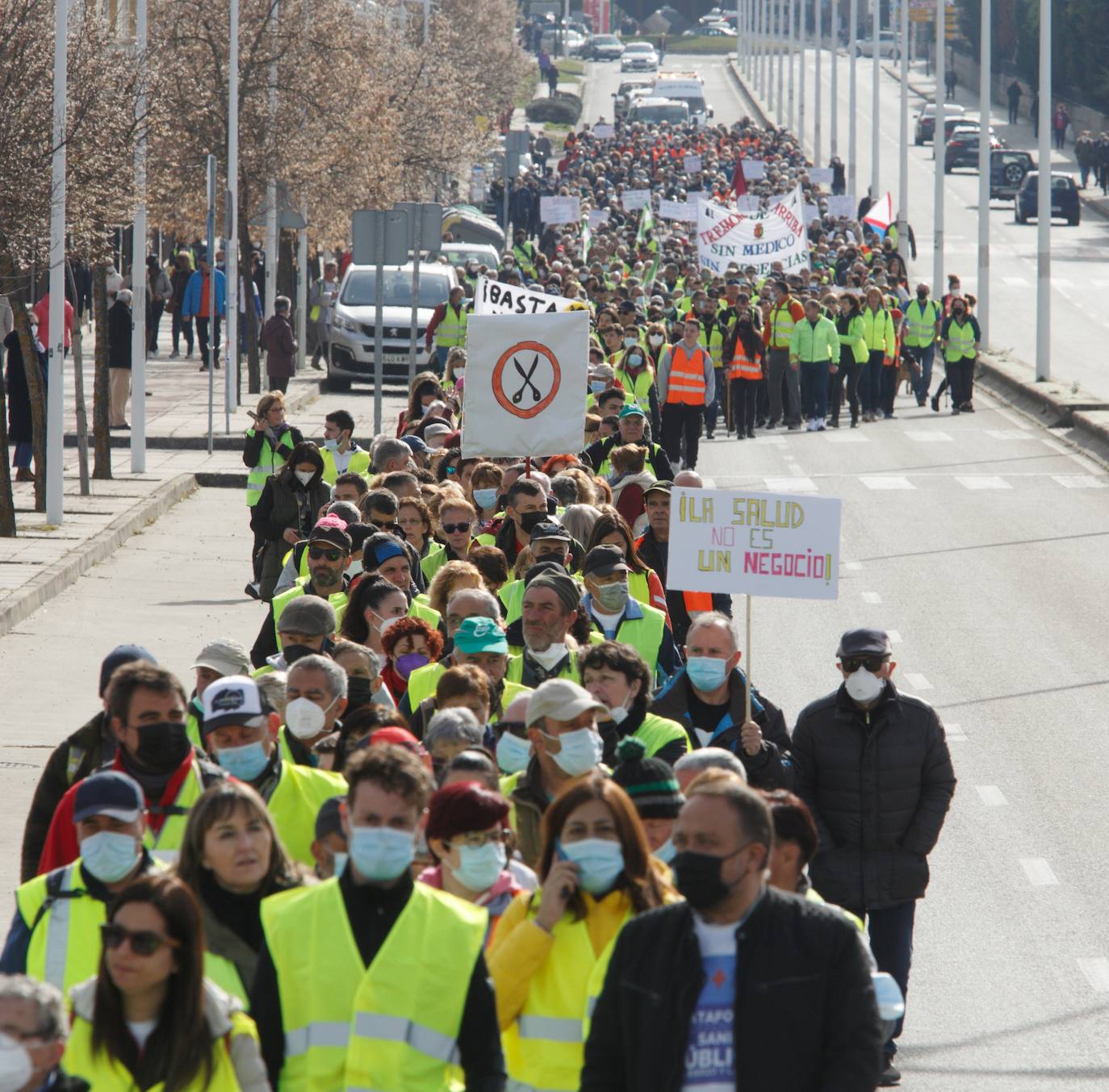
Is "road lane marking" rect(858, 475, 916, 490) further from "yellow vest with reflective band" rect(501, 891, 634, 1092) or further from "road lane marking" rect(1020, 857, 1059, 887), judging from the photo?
"yellow vest with reflective band" rect(501, 891, 634, 1092)

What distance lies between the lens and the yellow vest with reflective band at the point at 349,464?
55.4 ft

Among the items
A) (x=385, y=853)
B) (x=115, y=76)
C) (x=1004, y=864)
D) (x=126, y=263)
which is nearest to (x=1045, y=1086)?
(x=1004, y=864)

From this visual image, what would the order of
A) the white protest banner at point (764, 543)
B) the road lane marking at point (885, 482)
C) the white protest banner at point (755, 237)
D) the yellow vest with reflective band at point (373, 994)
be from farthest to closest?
the white protest banner at point (755, 237) < the road lane marking at point (885, 482) < the white protest banner at point (764, 543) < the yellow vest with reflective band at point (373, 994)

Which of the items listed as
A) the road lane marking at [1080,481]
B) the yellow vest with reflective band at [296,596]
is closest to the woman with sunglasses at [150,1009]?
the yellow vest with reflective band at [296,596]

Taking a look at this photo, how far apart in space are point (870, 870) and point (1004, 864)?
2.96 m

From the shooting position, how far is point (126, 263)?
52.5m

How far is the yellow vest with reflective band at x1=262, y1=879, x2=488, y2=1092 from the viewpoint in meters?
5.39

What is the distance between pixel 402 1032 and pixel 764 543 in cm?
501

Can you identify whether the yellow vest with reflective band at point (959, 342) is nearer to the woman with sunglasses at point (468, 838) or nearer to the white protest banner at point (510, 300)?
the white protest banner at point (510, 300)

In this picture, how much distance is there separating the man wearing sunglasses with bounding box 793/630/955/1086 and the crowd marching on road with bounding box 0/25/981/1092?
10 millimetres

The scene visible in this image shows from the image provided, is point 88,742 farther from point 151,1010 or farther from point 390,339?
point 390,339

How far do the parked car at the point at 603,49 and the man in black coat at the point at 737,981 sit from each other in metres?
142

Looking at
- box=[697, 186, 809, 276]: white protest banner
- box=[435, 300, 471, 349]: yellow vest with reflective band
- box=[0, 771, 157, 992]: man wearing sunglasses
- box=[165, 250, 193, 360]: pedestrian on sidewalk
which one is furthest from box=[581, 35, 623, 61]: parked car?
box=[0, 771, 157, 992]: man wearing sunglasses

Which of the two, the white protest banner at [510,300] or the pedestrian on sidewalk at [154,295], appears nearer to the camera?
the white protest banner at [510,300]
